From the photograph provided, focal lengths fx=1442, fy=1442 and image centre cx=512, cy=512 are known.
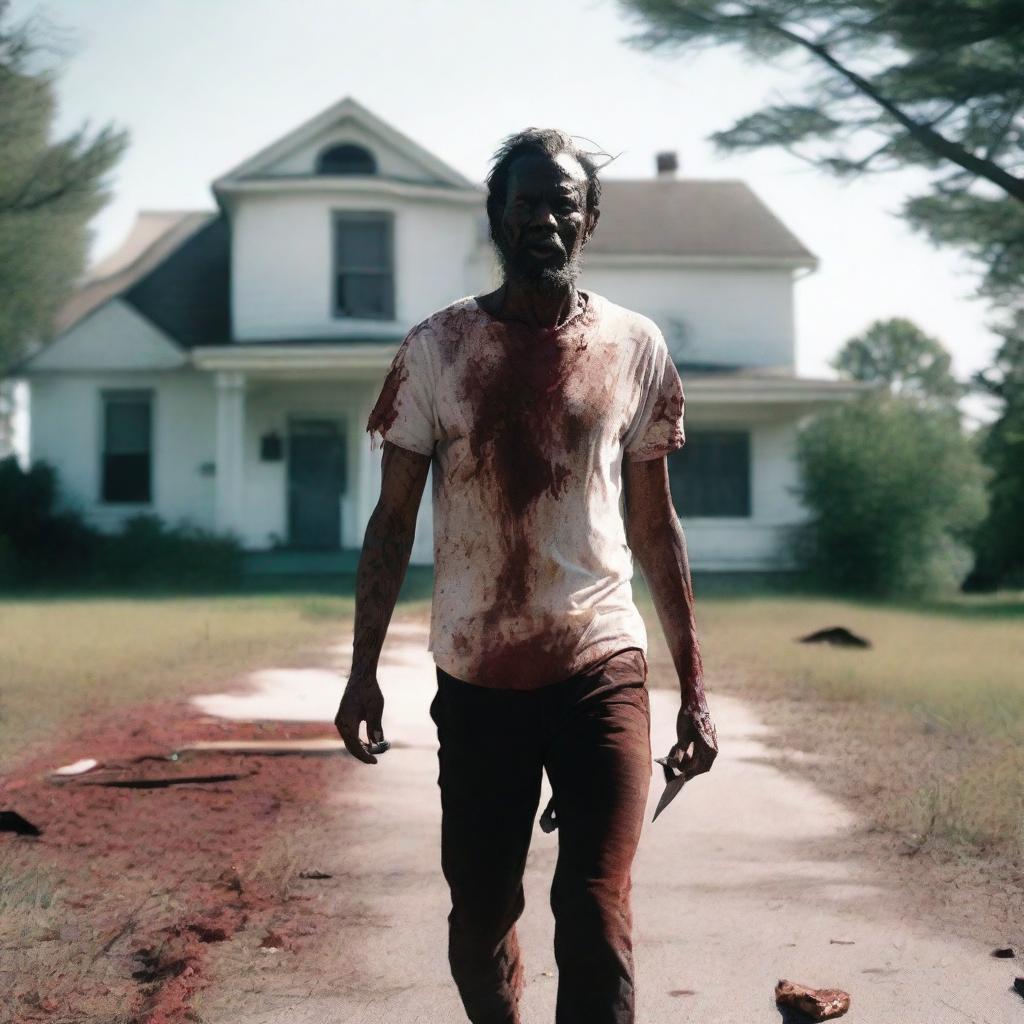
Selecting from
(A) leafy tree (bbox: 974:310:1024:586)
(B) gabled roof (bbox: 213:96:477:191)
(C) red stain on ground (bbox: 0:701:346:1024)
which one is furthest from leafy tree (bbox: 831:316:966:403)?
(C) red stain on ground (bbox: 0:701:346:1024)

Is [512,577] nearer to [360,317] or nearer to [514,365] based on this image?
[514,365]

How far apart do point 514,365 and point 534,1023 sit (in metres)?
1.88

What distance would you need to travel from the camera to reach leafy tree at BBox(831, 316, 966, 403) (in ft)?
262

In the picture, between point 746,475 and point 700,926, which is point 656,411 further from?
point 746,475

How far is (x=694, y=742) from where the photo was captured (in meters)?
3.11

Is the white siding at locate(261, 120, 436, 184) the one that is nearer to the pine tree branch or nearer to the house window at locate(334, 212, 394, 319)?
the house window at locate(334, 212, 394, 319)

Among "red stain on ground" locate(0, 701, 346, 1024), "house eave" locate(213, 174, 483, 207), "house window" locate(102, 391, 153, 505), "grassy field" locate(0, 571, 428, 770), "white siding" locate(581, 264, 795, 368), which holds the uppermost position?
"house eave" locate(213, 174, 483, 207)

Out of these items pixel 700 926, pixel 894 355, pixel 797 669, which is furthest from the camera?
pixel 894 355

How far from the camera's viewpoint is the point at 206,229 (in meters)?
26.5

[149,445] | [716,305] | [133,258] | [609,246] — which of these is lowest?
[149,445]

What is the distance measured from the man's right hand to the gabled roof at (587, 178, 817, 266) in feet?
69.0

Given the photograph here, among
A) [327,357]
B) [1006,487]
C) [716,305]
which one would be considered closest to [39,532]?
[327,357]

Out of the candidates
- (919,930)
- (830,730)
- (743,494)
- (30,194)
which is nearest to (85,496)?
(30,194)

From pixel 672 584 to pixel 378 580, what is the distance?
647 mm
